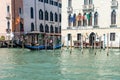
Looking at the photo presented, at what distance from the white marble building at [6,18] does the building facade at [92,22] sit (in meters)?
6.23

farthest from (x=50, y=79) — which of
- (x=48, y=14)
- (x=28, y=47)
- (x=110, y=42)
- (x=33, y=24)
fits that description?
(x=48, y=14)

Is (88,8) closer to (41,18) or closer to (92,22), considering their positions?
(92,22)

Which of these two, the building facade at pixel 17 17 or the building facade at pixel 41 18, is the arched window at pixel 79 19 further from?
the building facade at pixel 17 17

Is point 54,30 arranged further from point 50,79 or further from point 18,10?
point 50,79

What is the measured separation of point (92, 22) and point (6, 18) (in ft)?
31.9

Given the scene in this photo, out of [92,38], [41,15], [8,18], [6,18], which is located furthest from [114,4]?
[41,15]

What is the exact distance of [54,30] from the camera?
4641 cm

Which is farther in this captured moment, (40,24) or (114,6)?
(40,24)

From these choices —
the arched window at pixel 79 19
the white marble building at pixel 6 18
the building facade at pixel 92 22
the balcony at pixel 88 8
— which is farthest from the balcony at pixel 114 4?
the white marble building at pixel 6 18

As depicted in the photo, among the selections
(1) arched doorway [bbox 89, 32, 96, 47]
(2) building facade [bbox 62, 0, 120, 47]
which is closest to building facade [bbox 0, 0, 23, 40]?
(2) building facade [bbox 62, 0, 120, 47]

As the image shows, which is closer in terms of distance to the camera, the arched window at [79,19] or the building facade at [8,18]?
the arched window at [79,19]

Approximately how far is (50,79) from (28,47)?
16.4 meters

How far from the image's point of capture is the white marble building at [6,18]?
3794 cm

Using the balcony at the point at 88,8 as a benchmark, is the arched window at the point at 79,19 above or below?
below
